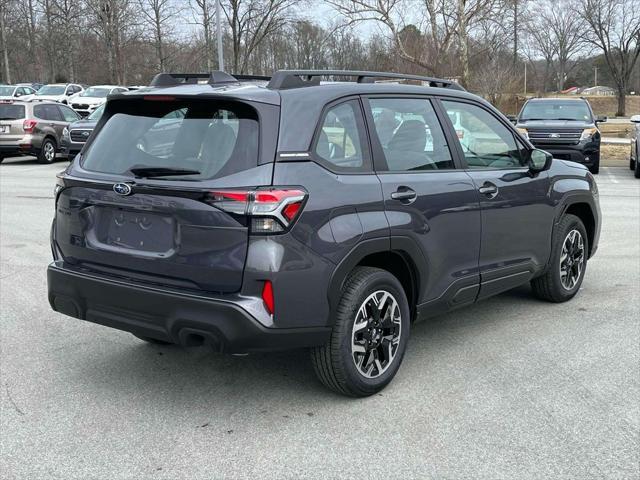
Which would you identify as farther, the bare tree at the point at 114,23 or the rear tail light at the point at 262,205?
the bare tree at the point at 114,23

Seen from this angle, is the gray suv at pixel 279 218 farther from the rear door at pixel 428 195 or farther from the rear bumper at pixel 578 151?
the rear bumper at pixel 578 151

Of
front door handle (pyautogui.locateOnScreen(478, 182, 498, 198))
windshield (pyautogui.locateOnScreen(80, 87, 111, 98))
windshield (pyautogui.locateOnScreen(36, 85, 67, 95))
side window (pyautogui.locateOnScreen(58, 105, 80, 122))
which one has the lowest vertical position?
front door handle (pyautogui.locateOnScreen(478, 182, 498, 198))

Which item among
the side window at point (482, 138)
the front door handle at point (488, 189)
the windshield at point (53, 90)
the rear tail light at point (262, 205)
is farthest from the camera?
the windshield at point (53, 90)

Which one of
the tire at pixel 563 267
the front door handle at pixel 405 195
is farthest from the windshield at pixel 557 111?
the front door handle at pixel 405 195

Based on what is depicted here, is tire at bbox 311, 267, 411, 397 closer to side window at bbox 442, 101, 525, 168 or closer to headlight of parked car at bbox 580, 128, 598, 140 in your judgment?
side window at bbox 442, 101, 525, 168

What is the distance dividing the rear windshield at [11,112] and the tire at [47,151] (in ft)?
3.05

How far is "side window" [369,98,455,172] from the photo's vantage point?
4.30 meters

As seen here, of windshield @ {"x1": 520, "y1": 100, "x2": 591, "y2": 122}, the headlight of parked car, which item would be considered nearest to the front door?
the headlight of parked car

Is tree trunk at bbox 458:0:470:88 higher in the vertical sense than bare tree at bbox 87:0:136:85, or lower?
lower

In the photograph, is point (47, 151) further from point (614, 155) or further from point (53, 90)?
point (53, 90)

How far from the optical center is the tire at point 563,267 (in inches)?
227

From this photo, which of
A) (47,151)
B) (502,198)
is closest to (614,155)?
(47,151)

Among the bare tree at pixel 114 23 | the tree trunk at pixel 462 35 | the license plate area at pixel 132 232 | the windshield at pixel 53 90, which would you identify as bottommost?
the license plate area at pixel 132 232

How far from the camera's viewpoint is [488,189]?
485 centimetres
